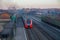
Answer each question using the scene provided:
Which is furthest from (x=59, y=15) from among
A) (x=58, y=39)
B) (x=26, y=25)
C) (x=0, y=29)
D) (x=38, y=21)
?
(x=38, y=21)

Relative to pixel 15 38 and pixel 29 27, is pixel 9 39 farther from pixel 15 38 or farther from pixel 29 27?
pixel 29 27

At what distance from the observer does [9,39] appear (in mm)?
8727

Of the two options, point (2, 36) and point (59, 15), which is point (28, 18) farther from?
point (2, 36)

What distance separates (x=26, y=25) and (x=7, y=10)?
18.1 ft

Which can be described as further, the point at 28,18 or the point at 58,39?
the point at 28,18

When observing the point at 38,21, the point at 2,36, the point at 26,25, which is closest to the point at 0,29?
the point at 2,36

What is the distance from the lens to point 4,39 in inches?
321

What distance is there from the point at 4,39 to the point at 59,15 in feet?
11.2

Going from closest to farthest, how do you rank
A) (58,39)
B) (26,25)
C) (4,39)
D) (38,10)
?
(4,39), (58,39), (38,10), (26,25)

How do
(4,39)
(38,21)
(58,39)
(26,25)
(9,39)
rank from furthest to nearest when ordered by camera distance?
(38,21) → (26,25) → (58,39) → (9,39) → (4,39)

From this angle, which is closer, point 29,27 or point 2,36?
point 2,36

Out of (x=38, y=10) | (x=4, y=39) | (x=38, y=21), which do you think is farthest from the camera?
(x=38, y=21)

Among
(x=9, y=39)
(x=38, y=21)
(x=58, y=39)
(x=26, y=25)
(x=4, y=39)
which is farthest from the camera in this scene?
(x=38, y=21)

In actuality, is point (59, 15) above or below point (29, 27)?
above
